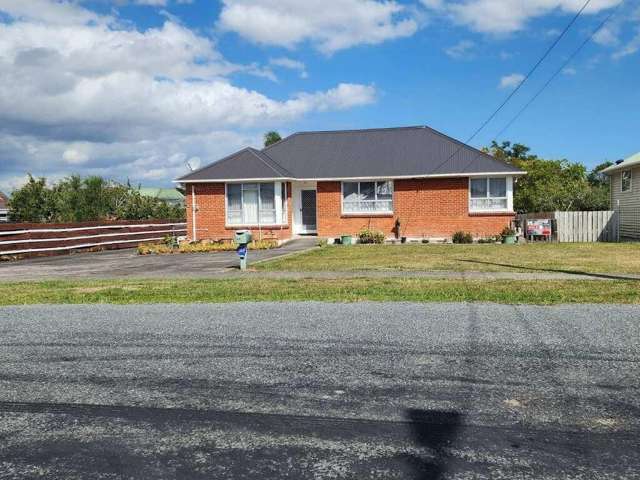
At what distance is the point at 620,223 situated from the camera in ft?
90.0

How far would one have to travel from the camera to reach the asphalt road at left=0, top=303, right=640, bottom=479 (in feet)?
11.8

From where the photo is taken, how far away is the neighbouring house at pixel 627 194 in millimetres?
26500

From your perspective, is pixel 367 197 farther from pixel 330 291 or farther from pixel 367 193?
pixel 330 291

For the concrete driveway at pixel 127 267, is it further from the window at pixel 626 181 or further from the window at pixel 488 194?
the window at pixel 626 181

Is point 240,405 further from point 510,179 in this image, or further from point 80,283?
point 510,179

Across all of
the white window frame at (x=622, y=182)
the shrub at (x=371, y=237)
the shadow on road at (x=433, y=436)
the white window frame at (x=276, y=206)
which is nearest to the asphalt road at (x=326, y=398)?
the shadow on road at (x=433, y=436)

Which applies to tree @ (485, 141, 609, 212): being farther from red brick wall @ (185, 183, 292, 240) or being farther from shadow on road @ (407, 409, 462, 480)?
shadow on road @ (407, 409, 462, 480)

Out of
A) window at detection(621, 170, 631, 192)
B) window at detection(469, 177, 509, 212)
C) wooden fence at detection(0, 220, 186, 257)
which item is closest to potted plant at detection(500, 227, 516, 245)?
window at detection(469, 177, 509, 212)

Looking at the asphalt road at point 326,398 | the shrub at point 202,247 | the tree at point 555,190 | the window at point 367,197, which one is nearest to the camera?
the asphalt road at point 326,398

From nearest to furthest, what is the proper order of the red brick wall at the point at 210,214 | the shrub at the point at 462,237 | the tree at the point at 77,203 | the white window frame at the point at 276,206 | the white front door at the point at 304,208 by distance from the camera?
the shrub at the point at 462,237 → the white window frame at the point at 276,206 → the red brick wall at the point at 210,214 → the white front door at the point at 304,208 → the tree at the point at 77,203

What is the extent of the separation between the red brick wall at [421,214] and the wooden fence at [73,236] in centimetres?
972

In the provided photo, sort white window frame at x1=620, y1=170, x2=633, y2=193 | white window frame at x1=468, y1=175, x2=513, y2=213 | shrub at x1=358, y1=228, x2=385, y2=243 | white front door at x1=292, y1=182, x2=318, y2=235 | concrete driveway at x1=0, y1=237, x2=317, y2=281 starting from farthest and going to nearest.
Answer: white front door at x1=292, y1=182, x2=318, y2=235
white window frame at x1=620, y1=170, x2=633, y2=193
white window frame at x1=468, y1=175, x2=513, y2=213
shrub at x1=358, y1=228, x2=385, y2=243
concrete driveway at x1=0, y1=237, x2=317, y2=281

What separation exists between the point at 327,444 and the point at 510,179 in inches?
946

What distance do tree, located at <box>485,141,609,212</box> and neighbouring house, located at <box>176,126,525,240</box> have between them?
16.1 metres
